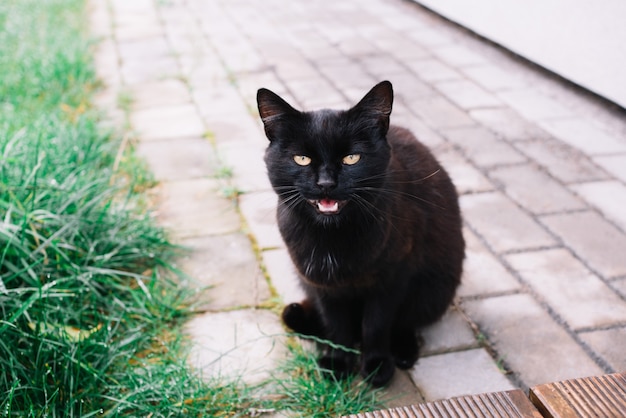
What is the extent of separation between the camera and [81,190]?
2.67 metres

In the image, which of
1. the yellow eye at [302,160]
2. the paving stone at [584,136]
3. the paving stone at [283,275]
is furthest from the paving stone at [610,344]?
the paving stone at [584,136]

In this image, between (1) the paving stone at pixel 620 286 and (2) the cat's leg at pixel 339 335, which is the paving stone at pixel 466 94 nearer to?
(1) the paving stone at pixel 620 286

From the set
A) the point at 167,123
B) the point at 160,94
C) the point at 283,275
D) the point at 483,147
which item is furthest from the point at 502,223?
the point at 160,94

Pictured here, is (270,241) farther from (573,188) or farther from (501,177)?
(573,188)

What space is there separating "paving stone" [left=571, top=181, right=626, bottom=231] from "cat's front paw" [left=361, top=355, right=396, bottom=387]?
1399mm

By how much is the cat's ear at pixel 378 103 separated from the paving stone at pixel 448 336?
0.86 meters

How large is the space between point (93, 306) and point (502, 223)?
177 centimetres

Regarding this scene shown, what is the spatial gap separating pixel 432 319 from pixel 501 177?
1.26 metres

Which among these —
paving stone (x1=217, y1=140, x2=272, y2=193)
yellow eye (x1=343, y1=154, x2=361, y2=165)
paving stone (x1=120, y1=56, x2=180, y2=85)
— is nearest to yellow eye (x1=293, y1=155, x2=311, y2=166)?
yellow eye (x1=343, y1=154, x2=361, y2=165)

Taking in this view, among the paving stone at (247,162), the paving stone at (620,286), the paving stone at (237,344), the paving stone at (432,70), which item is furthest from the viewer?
the paving stone at (432,70)

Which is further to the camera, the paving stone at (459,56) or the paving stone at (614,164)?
the paving stone at (459,56)

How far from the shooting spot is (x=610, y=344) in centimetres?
214

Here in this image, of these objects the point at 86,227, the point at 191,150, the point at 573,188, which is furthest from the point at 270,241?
the point at 573,188

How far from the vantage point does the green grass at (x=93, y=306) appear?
1.90 m
